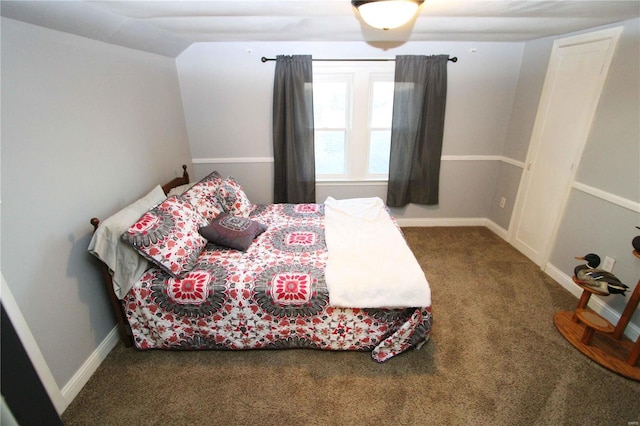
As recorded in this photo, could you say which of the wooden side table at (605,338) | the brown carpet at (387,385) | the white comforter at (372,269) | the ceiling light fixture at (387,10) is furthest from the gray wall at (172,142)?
the ceiling light fixture at (387,10)

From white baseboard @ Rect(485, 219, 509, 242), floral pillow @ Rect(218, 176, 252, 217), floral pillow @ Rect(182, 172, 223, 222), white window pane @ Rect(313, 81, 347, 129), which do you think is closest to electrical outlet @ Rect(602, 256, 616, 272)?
white baseboard @ Rect(485, 219, 509, 242)

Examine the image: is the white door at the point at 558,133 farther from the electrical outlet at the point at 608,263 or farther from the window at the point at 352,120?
the window at the point at 352,120

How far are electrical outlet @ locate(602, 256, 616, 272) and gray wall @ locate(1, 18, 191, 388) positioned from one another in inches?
144

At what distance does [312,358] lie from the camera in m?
1.95

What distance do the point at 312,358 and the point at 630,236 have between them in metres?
2.39

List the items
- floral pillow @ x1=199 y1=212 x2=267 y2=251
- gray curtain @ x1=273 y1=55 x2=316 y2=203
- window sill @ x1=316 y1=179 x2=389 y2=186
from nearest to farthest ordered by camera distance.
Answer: floral pillow @ x1=199 y1=212 x2=267 y2=251 < gray curtain @ x1=273 y1=55 x2=316 y2=203 < window sill @ x1=316 y1=179 x2=389 y2=186

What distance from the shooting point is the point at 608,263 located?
225 centimetres

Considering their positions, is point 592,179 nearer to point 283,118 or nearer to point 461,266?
point 461,266

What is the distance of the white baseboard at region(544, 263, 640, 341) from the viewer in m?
2.07

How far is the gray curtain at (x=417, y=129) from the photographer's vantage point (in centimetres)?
317

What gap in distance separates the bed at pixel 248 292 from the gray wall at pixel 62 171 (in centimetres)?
17

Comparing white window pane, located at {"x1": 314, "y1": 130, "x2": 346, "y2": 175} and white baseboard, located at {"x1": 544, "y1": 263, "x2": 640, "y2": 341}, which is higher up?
white window pane, located at {"x1": 314, "y1": 130, "x2": 346, "y2": 175}

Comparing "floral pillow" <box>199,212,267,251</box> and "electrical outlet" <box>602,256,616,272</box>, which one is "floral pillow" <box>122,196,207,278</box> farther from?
"electrical outlet" <box>602,256,616,272</box>

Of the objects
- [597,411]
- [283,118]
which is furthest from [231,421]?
[283,118]
